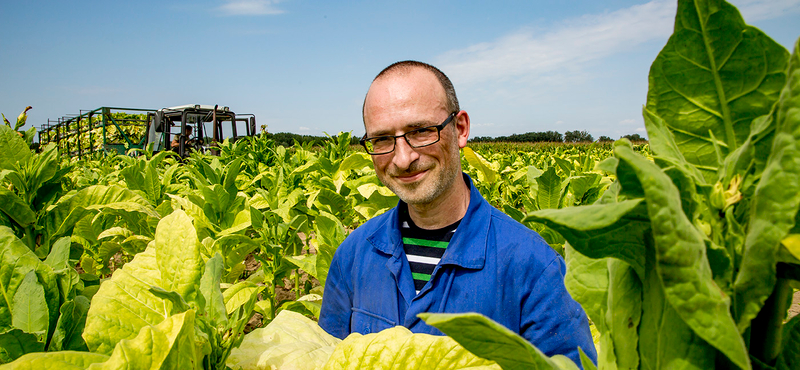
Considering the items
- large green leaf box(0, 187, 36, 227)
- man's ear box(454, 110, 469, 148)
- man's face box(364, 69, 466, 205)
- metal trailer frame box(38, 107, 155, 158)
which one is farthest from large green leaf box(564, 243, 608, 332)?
metal trailer frame box(38, 107, 155, 158)

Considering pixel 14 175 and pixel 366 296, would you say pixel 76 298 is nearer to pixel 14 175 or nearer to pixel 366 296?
pixel 366 296

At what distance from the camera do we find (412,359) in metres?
0.65

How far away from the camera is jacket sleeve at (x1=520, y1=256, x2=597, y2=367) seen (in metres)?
1.69

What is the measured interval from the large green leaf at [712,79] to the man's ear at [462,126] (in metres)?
1.87

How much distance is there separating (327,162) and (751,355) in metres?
4.52

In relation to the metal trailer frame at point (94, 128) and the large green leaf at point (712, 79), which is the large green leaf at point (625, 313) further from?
the metal trailer frame at point (94, 128)

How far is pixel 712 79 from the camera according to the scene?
50cm

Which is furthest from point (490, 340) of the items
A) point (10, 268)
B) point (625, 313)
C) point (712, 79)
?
point (10, 268)

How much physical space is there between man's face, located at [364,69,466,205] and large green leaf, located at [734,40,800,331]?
1745 mm

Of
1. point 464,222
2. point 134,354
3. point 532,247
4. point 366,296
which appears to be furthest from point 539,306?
point 134,354

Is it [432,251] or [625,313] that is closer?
[625,313]

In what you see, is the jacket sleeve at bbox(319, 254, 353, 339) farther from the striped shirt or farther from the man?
the striped shirt

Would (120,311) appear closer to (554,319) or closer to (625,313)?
(625,313)

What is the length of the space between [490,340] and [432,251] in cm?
175
